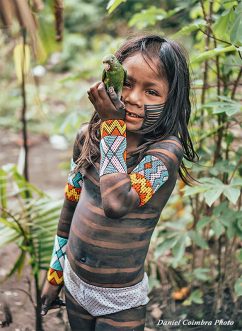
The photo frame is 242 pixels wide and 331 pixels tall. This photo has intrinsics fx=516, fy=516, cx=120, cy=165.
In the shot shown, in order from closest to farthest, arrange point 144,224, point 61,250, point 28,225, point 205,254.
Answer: point 144,224, point 61,250, point 28,225, point 205,254

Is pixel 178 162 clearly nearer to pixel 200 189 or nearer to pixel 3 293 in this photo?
pixel 200 189

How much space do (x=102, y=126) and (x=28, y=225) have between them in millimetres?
1058

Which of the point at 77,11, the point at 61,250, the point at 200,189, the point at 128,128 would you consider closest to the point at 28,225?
the point at 61,250

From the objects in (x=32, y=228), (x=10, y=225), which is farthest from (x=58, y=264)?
(x=32, y=228)

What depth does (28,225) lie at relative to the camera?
2473 millimetres

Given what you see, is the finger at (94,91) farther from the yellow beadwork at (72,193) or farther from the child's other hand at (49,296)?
the child's other hand at (49,296)

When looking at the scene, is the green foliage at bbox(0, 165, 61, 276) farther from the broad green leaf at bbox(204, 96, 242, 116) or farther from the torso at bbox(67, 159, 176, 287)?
the broad green leaf at bbox(204, 96, 242, 116)

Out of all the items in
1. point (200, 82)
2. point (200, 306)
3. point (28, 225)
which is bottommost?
point (200, 306)

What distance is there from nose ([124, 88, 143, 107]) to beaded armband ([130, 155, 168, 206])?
0.57 feet

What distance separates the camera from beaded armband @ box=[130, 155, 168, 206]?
158cm

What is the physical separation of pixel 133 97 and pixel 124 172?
0.24m

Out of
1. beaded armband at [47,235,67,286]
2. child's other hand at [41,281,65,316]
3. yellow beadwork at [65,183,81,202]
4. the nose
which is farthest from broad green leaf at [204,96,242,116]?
child's other hand at [41,281,65,316]

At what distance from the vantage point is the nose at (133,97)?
5.25ft

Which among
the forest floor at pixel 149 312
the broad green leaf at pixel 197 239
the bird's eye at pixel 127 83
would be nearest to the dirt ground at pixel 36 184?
the forest floor at pixel 149 312
